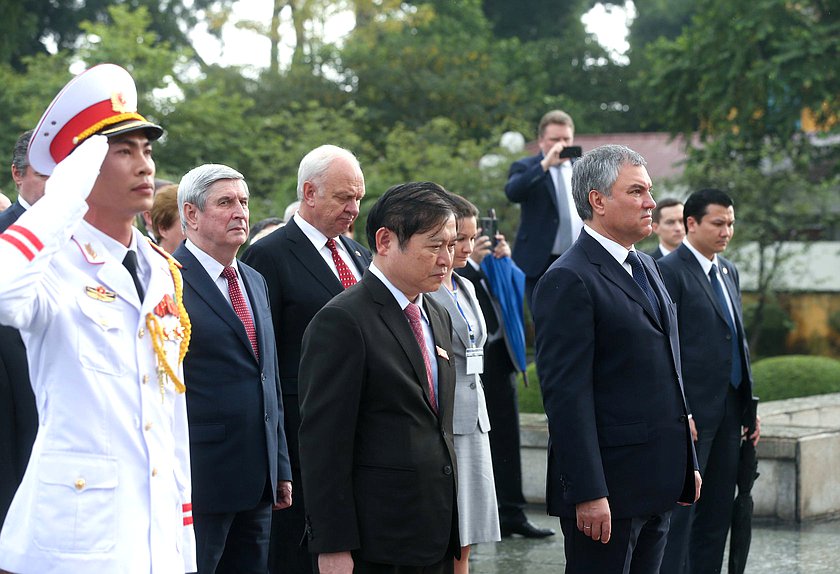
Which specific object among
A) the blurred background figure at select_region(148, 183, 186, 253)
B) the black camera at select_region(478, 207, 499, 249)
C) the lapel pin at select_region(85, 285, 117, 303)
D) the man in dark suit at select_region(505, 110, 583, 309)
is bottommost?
the lapel pin at select_region(85, 285, 117, 303)

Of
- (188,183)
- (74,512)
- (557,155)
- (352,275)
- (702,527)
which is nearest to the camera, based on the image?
(74,512)

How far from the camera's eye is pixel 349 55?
33.5m

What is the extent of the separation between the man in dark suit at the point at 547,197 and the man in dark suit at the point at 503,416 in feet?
2.19

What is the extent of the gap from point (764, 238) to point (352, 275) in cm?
1893

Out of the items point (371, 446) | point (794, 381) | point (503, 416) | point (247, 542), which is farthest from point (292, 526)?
point (794, 381)

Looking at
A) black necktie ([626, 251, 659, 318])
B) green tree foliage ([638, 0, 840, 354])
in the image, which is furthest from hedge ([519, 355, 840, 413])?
green tree foliage ([638, 0, 840, 354])

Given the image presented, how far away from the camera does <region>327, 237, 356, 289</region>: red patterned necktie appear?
→ 5750 millimetres

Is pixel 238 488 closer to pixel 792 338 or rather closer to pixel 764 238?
pixel 764 238

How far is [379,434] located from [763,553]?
4.75 m

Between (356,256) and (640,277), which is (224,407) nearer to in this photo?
(356,256)

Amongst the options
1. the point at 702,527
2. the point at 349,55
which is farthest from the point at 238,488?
the point at 349,55

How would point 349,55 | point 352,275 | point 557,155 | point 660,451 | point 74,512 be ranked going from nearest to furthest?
point 74,512, point 660,451, point 352,275, point 557,155, point 349,55

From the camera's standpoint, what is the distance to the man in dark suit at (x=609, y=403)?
4578 millimetres

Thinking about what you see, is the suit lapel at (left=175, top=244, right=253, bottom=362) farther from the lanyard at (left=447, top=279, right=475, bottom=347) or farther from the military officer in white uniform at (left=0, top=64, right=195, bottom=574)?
the military officer in white uniform at (left=0, top=64, right=195, bottom=574)
